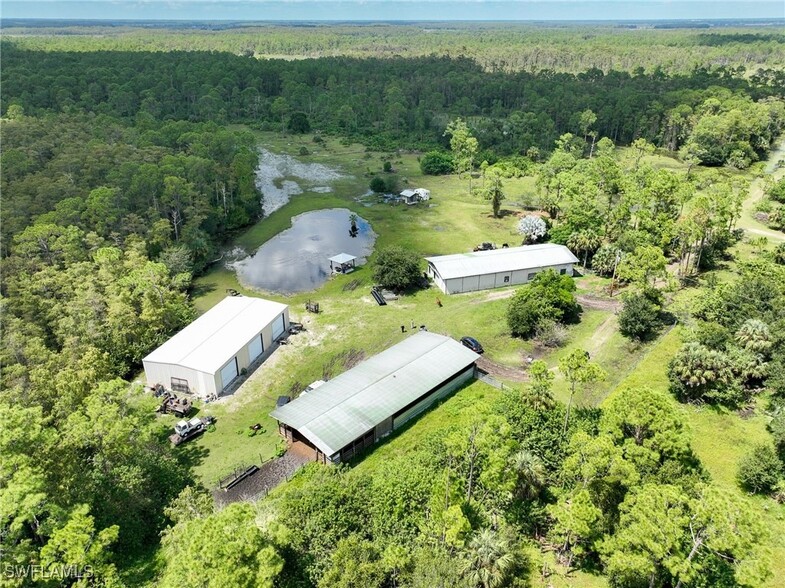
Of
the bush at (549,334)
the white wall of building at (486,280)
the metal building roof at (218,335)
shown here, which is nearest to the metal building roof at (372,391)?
the bush at (549,334)

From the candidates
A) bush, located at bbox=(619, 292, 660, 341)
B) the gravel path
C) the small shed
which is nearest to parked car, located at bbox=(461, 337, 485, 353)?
bush, located at bbox=(619, 292, 660, 341)

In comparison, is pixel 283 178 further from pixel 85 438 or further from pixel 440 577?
pixel 440 577

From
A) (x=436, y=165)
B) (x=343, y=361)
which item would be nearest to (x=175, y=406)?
(x=343, y=361)

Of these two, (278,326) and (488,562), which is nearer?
(488,562)

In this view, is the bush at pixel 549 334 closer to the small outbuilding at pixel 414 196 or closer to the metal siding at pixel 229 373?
the metal siding at pixel 229 373

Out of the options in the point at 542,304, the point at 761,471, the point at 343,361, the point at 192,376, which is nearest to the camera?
the point at 761,471

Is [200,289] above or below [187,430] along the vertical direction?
below

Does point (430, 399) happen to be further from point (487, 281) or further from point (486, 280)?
point (487, 281)
